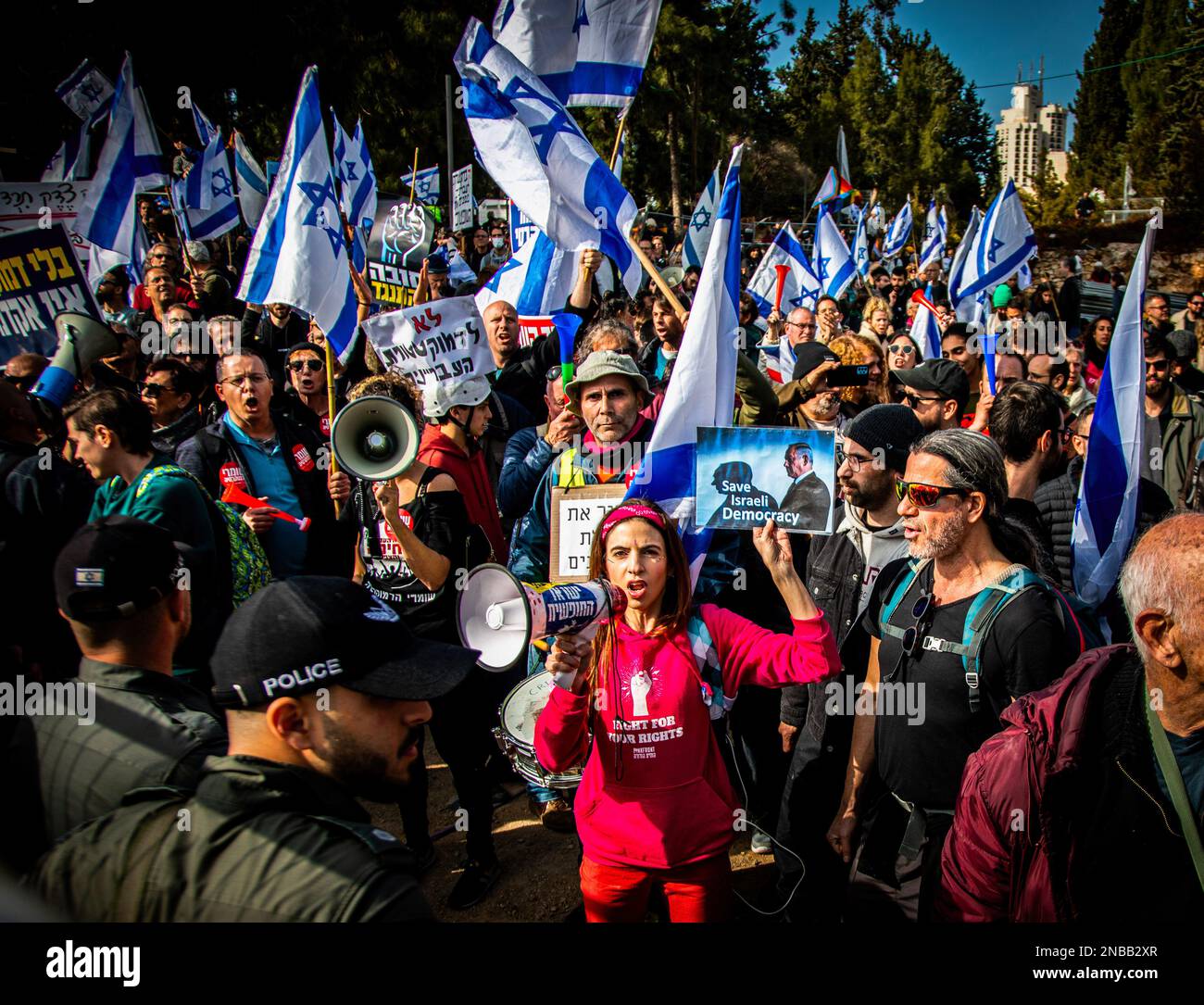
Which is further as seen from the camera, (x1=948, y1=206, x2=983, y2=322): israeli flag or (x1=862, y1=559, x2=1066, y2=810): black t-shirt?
(x1=948, y1=206, x2=983, y2=322): israeli flag

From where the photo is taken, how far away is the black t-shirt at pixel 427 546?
403cm

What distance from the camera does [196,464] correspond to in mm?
4301

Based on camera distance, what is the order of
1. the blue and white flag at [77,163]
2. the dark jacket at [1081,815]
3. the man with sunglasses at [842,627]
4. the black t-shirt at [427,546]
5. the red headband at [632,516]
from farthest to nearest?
the blue and white flag at [77,163] → the black t-shirt at [427,546] → the man with sunglasses at [842,627] → the red headband at [632,516] → the dark jacket at [1081,815]

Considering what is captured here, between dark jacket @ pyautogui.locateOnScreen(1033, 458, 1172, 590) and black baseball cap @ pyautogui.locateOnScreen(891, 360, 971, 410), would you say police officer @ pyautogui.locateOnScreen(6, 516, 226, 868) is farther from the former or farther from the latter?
black baseball cap @ pyautogui.locateOnScreen(891, 360, 971, 410)

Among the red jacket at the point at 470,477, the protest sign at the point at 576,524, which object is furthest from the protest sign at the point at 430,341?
the protest sign at the point at 576,524

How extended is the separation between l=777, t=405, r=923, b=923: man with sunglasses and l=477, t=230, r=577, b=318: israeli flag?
3.00 meters

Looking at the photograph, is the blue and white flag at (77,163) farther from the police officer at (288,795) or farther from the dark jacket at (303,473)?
the police officer at (288,795)

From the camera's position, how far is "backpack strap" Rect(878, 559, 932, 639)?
2893 millimetres

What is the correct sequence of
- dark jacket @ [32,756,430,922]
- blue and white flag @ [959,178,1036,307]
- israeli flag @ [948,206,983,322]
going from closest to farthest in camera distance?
dark jacket @ [32,756,430,922] < blue and white flag @ [959,178,1036,307] < israeli flag @ [948,206,983,322]

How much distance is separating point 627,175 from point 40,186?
33934 mm

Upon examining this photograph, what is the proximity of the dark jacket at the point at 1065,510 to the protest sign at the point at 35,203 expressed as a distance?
5562mm

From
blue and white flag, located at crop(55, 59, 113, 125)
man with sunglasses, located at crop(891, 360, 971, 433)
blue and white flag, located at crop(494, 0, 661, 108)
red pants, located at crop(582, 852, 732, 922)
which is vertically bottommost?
red pants, located at crop(582, 852, 732, 922)

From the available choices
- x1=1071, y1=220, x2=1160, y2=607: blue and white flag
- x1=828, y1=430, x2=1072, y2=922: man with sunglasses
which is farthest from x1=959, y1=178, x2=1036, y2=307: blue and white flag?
x1=828, y1=430, x2=1072, y2=922: man with sunglasses
